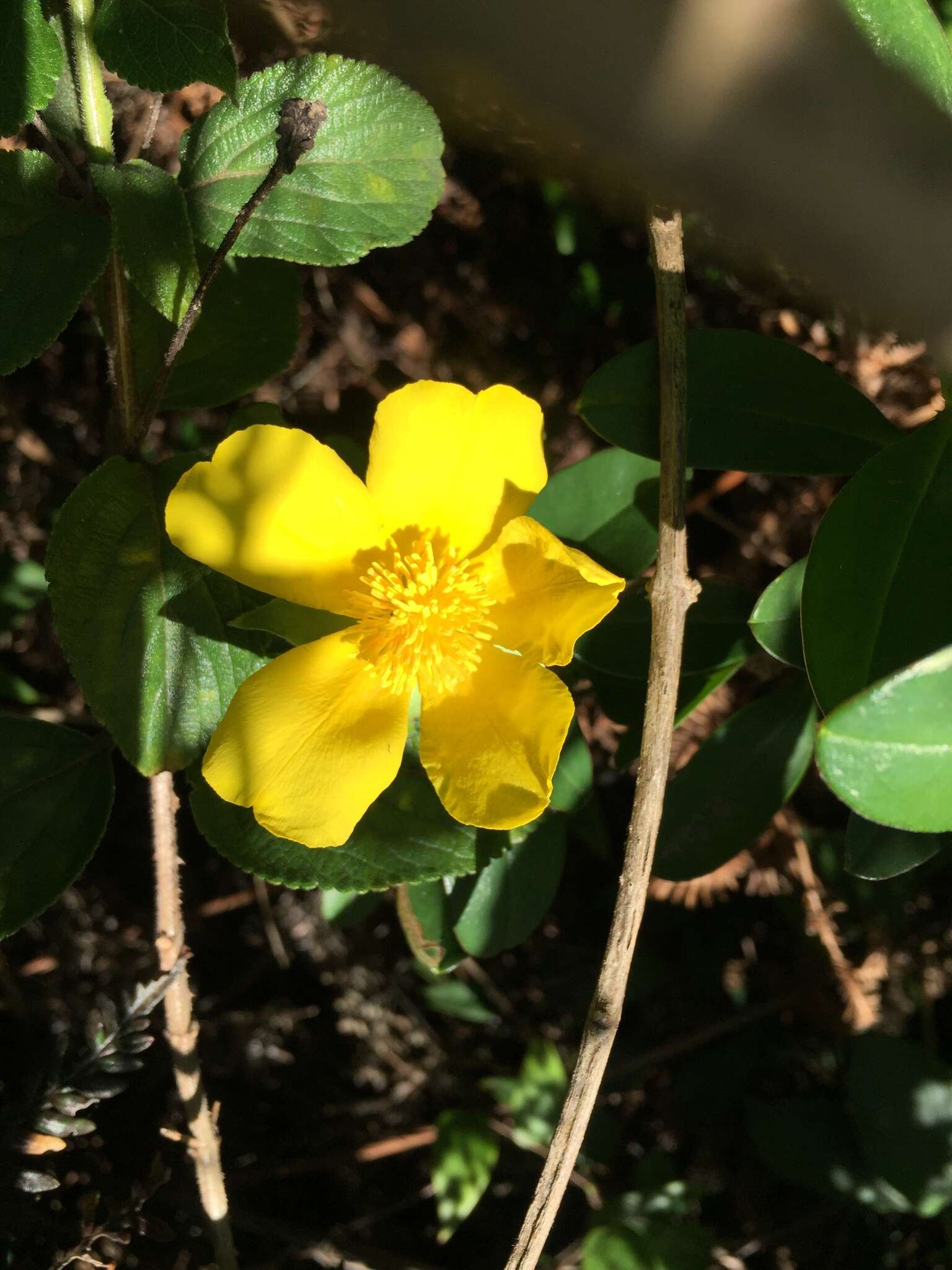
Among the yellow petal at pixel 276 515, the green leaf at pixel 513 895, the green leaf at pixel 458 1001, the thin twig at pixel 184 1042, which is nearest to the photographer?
the yellow petal at pixel 276 515

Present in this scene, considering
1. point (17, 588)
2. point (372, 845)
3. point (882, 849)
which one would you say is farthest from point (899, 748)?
point (17, 588)

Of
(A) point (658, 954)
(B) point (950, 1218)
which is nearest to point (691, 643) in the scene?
(A) point (658, 954)

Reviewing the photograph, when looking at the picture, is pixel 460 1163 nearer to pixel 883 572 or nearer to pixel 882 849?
pixel 882 849

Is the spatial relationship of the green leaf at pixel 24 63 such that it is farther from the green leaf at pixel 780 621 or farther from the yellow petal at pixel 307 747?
the green leaf at pixel 780 621

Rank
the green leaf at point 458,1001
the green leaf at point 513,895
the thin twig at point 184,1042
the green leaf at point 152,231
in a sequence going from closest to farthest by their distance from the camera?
the green leaf at point 152,231 → the thin twig at point 184,1042 → the green leaf at point 513,895 → the green leaf at point 458,1001

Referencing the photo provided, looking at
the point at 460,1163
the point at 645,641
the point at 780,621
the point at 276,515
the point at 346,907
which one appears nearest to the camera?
the point at 276,515

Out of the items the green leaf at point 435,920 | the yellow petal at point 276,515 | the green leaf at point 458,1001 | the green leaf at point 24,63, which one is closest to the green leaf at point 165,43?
the green leaf at point 24,63
